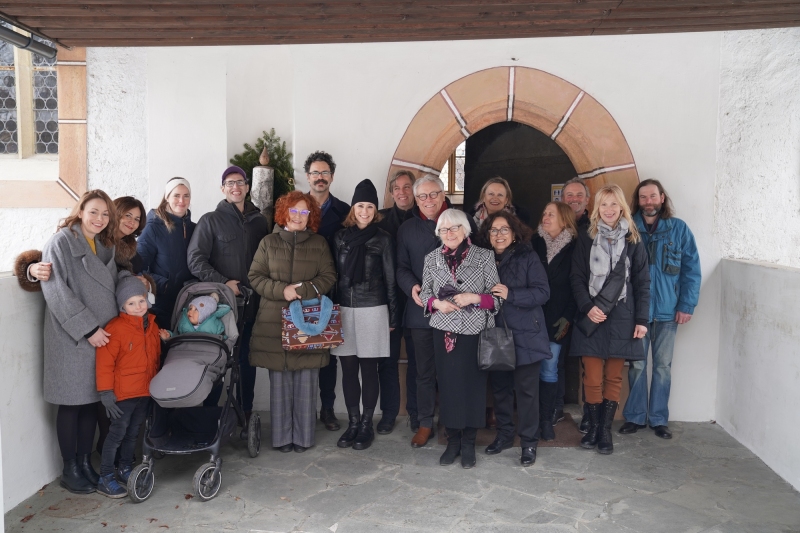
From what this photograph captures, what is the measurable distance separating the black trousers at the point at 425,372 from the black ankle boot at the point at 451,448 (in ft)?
0.98

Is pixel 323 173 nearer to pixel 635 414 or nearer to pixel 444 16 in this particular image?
pixel 444 16

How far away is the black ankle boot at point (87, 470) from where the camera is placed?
12.9ft

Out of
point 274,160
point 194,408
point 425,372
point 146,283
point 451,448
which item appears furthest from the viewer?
point 274,160

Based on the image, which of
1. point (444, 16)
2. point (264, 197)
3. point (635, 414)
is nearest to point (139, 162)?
point (264, 197)

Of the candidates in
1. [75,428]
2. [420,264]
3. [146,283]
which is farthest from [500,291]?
[75,428]

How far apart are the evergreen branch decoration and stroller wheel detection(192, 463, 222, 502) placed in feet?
8.19

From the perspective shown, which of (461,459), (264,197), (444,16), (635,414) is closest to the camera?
(461,459)

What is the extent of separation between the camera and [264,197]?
5590 millimetres

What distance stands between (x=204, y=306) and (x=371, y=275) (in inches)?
44.9

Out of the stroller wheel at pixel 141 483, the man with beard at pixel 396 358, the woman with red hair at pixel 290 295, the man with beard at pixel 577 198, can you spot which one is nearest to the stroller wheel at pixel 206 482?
the stroller wheel at pixel 141 483

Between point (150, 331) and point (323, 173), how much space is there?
1.74 m

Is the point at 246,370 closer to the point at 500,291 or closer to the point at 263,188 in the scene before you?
the point at 263,188

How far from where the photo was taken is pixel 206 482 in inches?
151

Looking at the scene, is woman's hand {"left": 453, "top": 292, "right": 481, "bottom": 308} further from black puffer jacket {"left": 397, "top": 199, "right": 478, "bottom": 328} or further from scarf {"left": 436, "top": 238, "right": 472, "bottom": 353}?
black puffer jacket {"left": 397, "top": 199, "right": 478, "bottom": 328}
